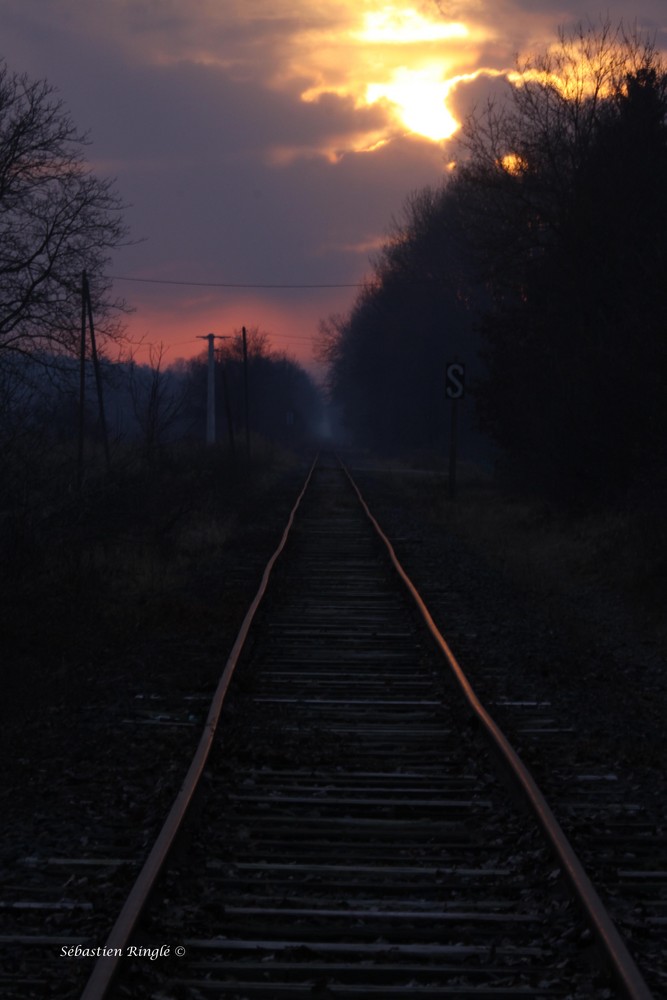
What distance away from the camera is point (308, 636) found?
35.8ft

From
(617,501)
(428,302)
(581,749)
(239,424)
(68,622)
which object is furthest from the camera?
(239,424)

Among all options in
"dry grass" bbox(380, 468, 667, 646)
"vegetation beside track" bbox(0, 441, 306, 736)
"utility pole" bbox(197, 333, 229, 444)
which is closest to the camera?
"vegetation beside track" bbox(0, 441, 306, 736)

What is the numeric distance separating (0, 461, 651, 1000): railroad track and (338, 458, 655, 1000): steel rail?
0.6 inches

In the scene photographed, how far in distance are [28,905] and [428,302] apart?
6251 cm

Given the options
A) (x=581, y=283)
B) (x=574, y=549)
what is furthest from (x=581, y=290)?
(x=574, y=549)

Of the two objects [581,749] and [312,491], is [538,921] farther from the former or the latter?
[312,491]

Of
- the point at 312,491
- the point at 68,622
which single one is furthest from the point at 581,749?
the point at 312,491

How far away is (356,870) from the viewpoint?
16.3 ft

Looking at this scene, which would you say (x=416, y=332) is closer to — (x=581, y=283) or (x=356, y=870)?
(x=581, y=283)

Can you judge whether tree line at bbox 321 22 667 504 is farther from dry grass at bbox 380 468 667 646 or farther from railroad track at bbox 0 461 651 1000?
railroad track at bbox 0 461 651 1000

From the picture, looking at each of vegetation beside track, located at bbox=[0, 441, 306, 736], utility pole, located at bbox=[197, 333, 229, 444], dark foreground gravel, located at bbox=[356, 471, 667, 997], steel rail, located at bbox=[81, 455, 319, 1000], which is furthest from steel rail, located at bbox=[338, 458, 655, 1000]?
utility pole, located at bbox=[197, 333, 229, 444]

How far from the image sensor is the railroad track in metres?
3.93

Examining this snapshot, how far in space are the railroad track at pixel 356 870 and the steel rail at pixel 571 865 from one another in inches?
0.6

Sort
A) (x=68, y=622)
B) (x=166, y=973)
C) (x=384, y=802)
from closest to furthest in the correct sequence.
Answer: (x=166, y=973), (x=384, y=802), (x=68, y=622)
